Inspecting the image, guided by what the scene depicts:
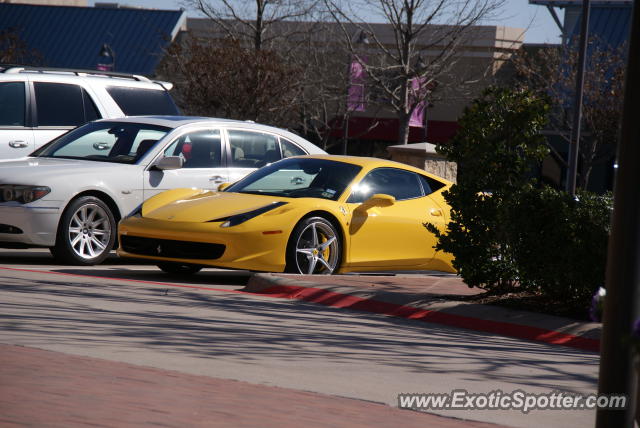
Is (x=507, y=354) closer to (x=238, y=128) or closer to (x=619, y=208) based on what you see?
(x=619, y=208)

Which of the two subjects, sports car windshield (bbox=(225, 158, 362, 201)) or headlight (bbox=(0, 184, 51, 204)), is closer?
headlight (bbox=(0, 184, 51, 204))

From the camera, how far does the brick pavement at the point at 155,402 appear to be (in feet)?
16.0

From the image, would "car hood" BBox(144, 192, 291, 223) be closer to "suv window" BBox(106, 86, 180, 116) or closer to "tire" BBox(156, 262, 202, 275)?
"tire" BBox(156, 262, 202, 275)

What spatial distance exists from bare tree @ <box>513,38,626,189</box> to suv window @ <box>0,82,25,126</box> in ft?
74.6

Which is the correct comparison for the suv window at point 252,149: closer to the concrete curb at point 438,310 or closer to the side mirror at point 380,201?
the side mirror at point 380,201

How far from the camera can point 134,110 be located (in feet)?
47.7

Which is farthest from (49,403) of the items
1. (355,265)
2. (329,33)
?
(329,33)

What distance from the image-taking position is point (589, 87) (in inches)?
1379

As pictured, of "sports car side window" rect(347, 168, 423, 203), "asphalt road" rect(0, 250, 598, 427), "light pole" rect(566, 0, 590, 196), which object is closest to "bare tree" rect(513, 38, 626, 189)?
"light pole" rect(566, 0, 590, 196)

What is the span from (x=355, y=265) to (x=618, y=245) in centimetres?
700

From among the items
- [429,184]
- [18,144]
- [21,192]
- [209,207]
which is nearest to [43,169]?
[21,192]

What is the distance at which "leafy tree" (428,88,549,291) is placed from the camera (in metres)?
9.42

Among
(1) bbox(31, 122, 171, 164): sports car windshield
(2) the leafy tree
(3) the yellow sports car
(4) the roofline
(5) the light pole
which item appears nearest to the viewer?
(2) the leafy tree

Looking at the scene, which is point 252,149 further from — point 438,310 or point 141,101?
point 438,310
